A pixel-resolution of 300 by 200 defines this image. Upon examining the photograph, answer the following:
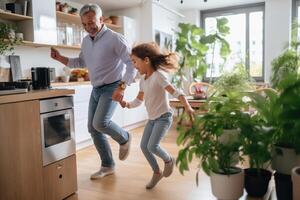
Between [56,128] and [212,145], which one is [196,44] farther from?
[212,145]

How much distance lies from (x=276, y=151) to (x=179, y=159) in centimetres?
34

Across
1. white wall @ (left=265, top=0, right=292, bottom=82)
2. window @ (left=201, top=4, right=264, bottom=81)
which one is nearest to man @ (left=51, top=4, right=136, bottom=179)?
window @ (left=201, top=4, right=264, bottom=81)

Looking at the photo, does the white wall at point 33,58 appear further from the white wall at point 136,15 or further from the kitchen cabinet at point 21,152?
the kitchen cabinet at point 21,152

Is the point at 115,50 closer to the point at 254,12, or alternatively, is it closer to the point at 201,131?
the point at 201,131

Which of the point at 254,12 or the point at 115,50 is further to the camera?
the point at 254,12

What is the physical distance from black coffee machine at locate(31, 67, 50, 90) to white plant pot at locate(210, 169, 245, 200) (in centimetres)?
152

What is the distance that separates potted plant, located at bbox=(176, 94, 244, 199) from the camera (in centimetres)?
105

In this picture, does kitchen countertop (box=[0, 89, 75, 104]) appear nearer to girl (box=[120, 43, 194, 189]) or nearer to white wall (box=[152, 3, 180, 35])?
girl (box=[120, 43, 194, 189])

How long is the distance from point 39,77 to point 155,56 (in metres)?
0.86

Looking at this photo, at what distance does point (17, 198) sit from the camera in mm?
1770

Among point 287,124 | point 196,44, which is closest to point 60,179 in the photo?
point 287,124

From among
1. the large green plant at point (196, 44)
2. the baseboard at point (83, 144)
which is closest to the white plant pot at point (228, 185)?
the baseboard at point (83, 144)

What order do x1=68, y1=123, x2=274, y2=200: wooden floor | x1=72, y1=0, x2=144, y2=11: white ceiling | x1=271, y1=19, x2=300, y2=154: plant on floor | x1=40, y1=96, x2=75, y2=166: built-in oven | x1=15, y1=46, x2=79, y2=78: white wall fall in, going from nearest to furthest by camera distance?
x1=271, y1=19, x2=300, y2=154: plant on floor → x1=40, y1=96, x2=75, y2=166: built-in oven → x1=68, y1=123, x2=274, y2=200: wooden floor → x1=15, y1=46, x2=79, y2=78: white wall → x1=72, y1=0, x2=144, y2=11: white ceiling

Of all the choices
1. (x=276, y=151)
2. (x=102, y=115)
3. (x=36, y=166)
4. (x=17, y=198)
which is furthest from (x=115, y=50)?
(x=276, y=151)
